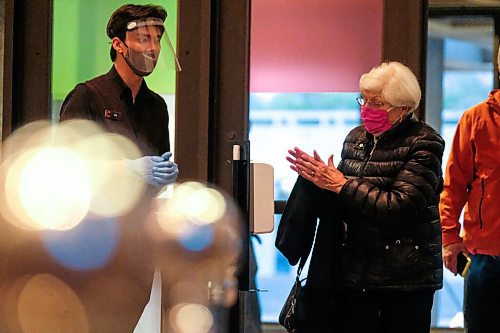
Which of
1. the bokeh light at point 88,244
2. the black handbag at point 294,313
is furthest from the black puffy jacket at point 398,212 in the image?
the bokeh light at point 88,244

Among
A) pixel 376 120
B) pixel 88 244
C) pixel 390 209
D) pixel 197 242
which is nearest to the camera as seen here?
pixel 390 209

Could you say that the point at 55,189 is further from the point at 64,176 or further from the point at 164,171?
the point at 164,171

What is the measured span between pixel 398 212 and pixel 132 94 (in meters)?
1.27

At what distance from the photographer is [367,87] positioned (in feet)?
9.75

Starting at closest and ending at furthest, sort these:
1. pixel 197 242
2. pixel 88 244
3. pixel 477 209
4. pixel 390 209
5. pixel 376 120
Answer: pixel 390 209
pixel 376 120
pixel 477 209
pixel 88 244
pixel 197 242

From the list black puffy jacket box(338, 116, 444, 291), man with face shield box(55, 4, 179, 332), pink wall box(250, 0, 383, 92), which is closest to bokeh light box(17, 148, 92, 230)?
man with face shield box(55, 4, 179, 332)

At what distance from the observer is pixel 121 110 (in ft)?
10.5

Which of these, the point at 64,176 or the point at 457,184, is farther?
the point at 64,176

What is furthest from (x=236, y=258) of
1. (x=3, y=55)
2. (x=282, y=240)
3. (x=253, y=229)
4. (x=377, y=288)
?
(x=3, y=55)

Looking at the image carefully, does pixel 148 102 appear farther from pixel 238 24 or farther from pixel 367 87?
pixel 367 87

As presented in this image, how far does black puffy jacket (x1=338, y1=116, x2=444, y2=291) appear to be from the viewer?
2.79 m

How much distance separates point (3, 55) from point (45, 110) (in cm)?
36

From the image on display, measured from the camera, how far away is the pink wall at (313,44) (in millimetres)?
3684

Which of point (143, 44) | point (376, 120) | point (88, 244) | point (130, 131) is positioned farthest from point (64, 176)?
point (376, 120)
